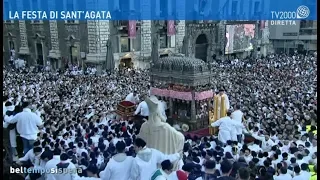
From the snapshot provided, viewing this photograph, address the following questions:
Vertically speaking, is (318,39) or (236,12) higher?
(236,12)

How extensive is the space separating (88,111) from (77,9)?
9.47ft

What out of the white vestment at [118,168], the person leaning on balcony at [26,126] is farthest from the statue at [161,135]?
the person leaning on balcony at [26,126]

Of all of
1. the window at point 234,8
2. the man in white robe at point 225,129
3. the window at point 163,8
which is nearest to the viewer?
the window at point 163,8

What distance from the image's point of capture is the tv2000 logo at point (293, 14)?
17.5ft

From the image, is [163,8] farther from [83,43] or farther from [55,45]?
[83,43]

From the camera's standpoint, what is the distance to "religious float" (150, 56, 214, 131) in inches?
307

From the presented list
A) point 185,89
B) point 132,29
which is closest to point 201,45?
→ point 132,29

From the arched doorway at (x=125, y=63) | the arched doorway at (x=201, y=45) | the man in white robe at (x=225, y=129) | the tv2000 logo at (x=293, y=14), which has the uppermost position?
the tv2000 logo at (x=293, y=14)

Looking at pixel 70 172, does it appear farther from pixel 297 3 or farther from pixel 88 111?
pixel 297 3

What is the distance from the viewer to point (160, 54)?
13.6 metres

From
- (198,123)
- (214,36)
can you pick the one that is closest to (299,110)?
(198,123)

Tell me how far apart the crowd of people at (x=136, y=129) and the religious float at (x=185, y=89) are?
758 millimetres

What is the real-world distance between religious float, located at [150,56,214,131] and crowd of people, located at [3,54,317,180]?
2.49ft

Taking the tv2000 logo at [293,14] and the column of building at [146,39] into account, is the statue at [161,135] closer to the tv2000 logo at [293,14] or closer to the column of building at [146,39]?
the tv2000 logo at [293,14]
